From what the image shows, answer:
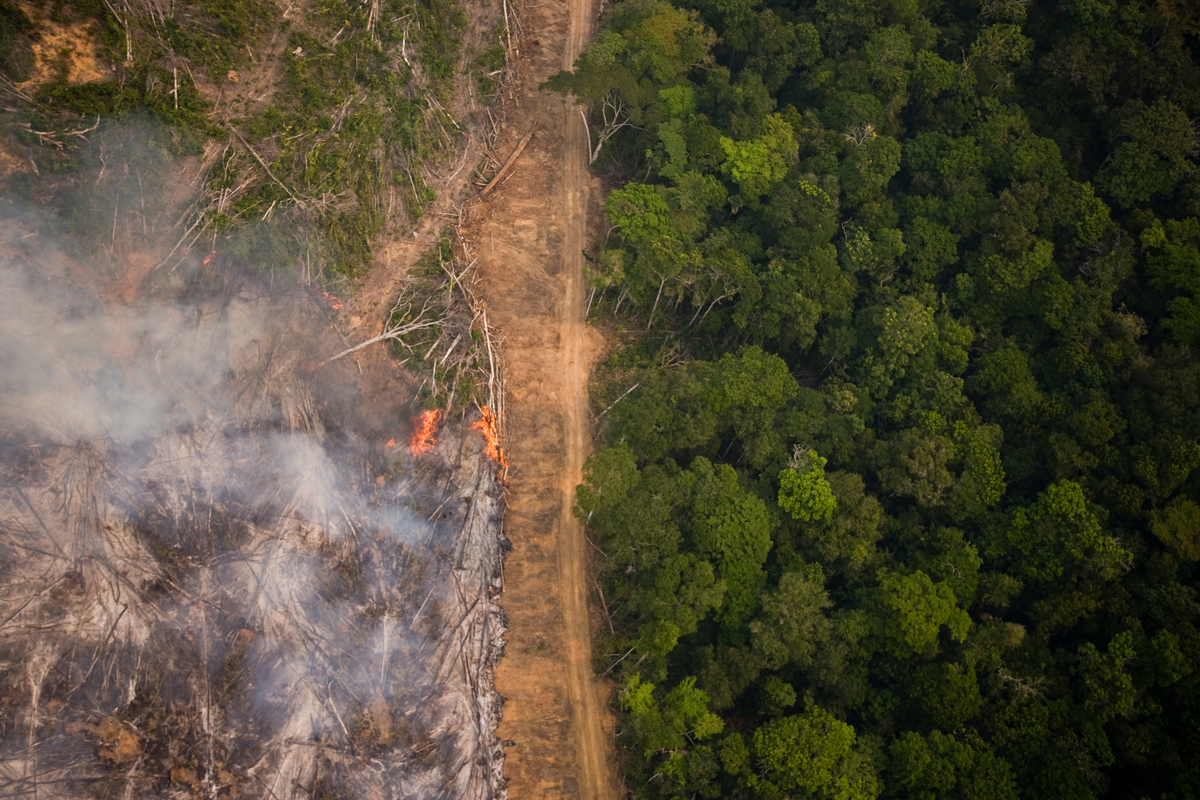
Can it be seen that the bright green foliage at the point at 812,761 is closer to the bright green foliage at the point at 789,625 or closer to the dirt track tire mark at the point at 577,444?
the bright green foliage at the point at 789,625

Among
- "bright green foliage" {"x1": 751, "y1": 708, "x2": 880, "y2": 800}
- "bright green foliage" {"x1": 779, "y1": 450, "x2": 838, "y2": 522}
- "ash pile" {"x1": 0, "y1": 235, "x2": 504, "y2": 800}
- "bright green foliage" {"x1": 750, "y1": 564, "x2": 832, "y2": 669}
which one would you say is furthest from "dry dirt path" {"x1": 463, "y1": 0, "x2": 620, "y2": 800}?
"bright green foliage" {"x1": 779, "y1": 450, "x2": 838, "y2": 522}

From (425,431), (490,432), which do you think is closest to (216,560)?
(425,431)

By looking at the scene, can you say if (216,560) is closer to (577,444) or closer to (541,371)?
(577,444)

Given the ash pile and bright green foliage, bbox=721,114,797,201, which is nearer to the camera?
the ash pile

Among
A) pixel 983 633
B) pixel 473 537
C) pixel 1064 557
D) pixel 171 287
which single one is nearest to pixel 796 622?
pixel 983 633

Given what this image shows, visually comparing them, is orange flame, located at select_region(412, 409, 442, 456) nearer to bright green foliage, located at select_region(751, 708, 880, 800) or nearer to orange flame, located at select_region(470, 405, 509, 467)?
orange flame, located at select_region(470, 405, 509, 467)

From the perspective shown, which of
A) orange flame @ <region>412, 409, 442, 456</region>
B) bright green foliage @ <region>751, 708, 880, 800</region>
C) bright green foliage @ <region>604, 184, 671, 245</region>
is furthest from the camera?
bright green foliage @ <region>604, 184, 671, 245</region>
